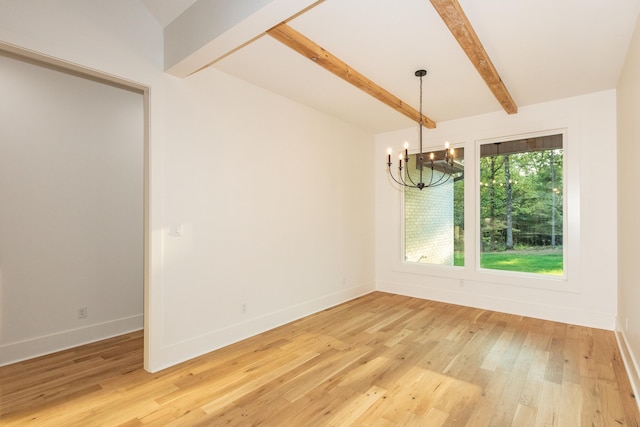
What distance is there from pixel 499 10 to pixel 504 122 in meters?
2.51

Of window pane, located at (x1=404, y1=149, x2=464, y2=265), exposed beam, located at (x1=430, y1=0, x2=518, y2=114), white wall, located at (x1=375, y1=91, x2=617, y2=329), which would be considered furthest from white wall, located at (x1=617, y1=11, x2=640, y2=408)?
window pane, located at (x1=404, y1=149, x2=464, y2=265)

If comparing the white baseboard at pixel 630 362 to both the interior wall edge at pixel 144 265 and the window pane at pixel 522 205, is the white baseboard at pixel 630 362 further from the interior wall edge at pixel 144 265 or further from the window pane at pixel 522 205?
the interior wall edge at pixel 144 265

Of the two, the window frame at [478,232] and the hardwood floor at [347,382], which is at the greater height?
the window frame at [478,232]

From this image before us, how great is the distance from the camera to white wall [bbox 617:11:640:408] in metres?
2.52

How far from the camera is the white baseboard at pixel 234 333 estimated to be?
9.57 ft

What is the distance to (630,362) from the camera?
8.94 feet

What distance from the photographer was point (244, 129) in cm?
362

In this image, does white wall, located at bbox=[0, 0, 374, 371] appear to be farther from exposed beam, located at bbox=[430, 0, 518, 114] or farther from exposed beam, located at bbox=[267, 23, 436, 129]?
exposed beam, located at bbox=[430, 0, 518, 114]

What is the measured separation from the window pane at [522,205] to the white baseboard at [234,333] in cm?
236

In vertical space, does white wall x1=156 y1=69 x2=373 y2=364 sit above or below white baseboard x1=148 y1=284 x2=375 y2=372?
above

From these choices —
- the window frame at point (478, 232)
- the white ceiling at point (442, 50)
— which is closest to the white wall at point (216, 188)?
the white ceiling at point (442, 50)

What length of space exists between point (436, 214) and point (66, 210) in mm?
4943

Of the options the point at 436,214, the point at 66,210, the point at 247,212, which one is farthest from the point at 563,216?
the point at 66,210

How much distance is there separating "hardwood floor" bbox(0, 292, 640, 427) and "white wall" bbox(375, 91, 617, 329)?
1.60ft
